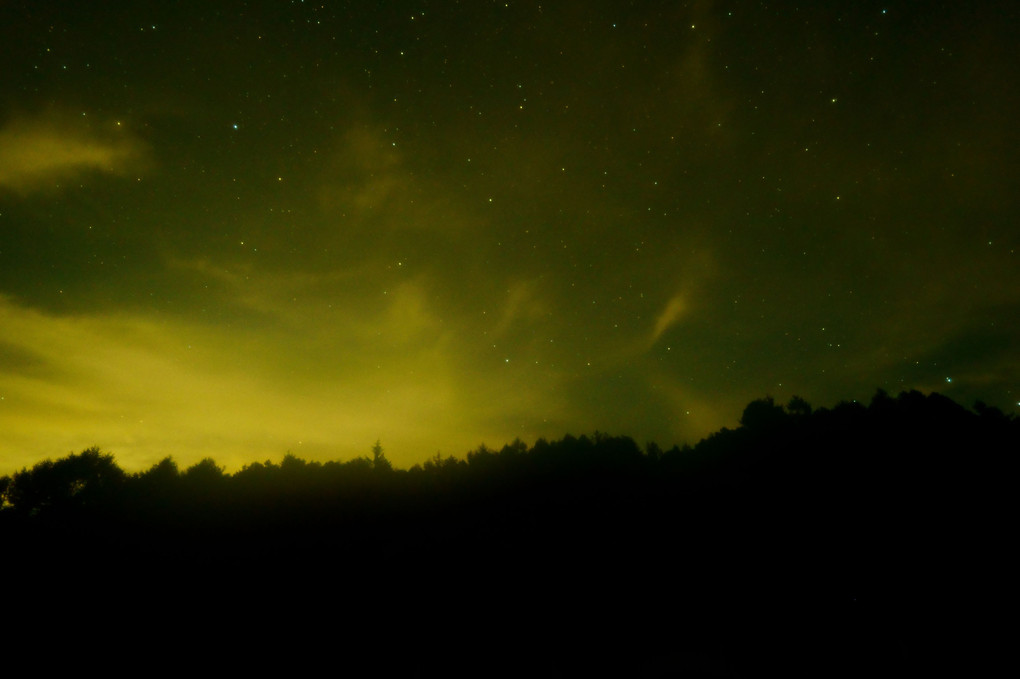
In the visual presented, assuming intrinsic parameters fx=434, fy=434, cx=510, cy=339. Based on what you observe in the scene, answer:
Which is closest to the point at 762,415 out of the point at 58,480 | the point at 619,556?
the point at 619,556

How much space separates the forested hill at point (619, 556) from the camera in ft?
53.1

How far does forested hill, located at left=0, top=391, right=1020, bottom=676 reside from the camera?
53.1ft

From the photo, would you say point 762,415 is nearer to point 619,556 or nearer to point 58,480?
point 619,556

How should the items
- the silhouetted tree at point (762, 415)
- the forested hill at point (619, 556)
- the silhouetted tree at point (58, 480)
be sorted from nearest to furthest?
the forested hill at point (619, 556)
the silhouetted tree at point (762, 415)
the silhouetted tree at point (58, 480)

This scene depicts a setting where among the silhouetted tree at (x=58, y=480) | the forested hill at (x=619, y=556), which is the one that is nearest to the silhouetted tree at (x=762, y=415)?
the forested hill at (x=619, y=556)

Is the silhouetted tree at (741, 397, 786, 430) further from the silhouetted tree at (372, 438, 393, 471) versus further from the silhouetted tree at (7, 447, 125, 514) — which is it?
the silhouetted tree at (7, 447, 125, 514)

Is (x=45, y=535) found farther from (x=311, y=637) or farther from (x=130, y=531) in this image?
(x=311, y=637)

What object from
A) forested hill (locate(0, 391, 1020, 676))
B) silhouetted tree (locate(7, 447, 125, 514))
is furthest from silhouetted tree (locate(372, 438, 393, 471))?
silhouetted tree (locate(7, 447, 125, 514))

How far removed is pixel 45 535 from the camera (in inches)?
876

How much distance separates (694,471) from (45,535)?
35.5 m

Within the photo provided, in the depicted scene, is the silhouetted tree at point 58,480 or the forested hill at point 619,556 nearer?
the forested hill at point 619,556

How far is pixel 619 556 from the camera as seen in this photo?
20.5 m

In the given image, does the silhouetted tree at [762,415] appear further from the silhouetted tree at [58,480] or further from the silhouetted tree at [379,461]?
the silhouetted tree at [58,480]

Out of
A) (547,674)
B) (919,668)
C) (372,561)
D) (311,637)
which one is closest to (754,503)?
(919,668)
